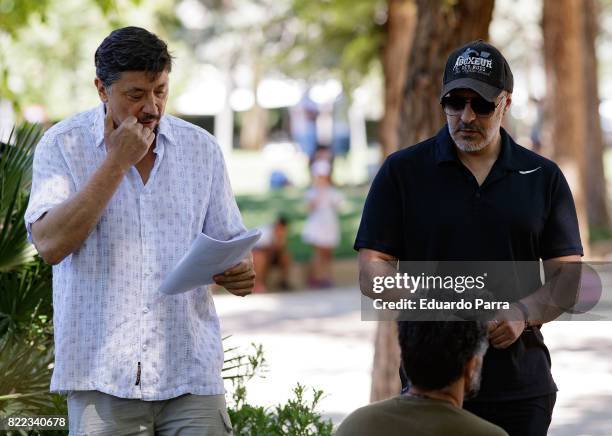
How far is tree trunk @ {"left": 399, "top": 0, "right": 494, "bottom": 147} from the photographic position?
7.50 m

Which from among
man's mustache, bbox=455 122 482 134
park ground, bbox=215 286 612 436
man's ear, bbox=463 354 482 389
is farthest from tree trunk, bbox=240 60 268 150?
man's ear, bbox=463 354 482 389

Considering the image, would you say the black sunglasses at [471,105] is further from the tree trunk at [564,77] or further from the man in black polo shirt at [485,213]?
the tree trunk at [564,77]

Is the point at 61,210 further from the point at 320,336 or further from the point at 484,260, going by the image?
the point at 320,336

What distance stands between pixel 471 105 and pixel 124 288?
118 centimetres

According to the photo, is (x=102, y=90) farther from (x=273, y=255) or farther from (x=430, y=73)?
(x=273, y=255)

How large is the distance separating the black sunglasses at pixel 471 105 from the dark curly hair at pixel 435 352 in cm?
89

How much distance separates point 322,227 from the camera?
16.6 meters

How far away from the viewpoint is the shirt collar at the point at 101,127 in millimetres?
3684

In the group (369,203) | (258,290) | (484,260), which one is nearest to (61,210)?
(369,203)

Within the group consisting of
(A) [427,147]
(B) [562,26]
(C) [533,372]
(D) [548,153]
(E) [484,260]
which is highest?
(B) [562,26]

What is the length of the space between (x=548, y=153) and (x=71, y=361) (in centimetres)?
1447

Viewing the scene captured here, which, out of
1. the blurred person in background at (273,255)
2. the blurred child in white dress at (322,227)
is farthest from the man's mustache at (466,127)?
the blurred child in white dress at (322,227)

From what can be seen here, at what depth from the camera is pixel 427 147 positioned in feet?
12.9

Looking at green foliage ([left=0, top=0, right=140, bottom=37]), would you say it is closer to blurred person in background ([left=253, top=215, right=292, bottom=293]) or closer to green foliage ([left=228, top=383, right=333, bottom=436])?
green foliage ([left=228, top=383, right=333, bottom=436])
